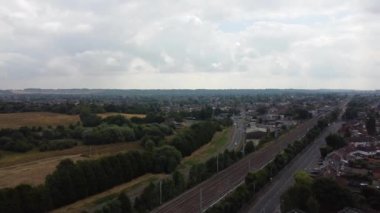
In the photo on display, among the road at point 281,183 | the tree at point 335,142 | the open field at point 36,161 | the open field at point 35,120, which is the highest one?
the open field at point 35,120

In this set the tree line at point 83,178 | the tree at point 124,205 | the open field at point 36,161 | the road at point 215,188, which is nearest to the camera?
the tree at point 124,205

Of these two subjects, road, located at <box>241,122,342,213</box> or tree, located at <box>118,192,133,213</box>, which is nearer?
tree, located at <box>118,192,133,213</box>

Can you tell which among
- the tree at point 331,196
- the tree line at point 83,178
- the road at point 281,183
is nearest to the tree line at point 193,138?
the tree line at point 83,178

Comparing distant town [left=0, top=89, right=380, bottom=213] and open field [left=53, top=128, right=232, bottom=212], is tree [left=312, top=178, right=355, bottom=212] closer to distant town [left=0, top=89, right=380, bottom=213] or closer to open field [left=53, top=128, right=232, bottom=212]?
distant town [left=0, top=89, right=380, bottom=213]

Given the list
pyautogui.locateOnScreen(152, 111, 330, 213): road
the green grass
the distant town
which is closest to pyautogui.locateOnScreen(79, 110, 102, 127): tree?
the distant town

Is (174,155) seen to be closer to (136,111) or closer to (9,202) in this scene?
(9,202)

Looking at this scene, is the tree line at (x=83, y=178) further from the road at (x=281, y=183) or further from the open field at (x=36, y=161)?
the road at (x=281, y=183)
